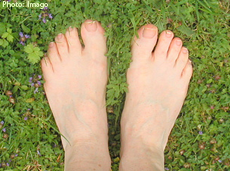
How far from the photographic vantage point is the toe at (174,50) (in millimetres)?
2721

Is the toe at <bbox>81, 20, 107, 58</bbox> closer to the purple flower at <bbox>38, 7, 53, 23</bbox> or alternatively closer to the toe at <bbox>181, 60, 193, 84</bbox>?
the purple flower at <bbox>38, 7, 53, 23</bbox>

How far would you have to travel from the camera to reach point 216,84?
9.07ft

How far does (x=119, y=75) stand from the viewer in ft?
8.93

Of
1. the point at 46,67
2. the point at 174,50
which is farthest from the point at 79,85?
the point at 174,50

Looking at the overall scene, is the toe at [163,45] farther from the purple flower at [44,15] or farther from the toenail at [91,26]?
the purple flower at [44,15]

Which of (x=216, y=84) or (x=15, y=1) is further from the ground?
(x=15, y=1)

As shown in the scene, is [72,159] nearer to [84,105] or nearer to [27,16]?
[84,105]

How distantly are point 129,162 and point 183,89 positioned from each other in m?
0.93

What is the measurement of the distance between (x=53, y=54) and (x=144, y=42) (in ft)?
3.01

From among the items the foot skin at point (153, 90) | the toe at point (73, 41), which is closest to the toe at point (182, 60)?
the foot skin at point (153, 90)

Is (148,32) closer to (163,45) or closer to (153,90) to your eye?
(163,45)

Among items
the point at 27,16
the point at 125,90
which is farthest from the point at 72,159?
the point at 27,16

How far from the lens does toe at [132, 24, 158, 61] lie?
2.63 metres

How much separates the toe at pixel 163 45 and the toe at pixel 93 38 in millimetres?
531
